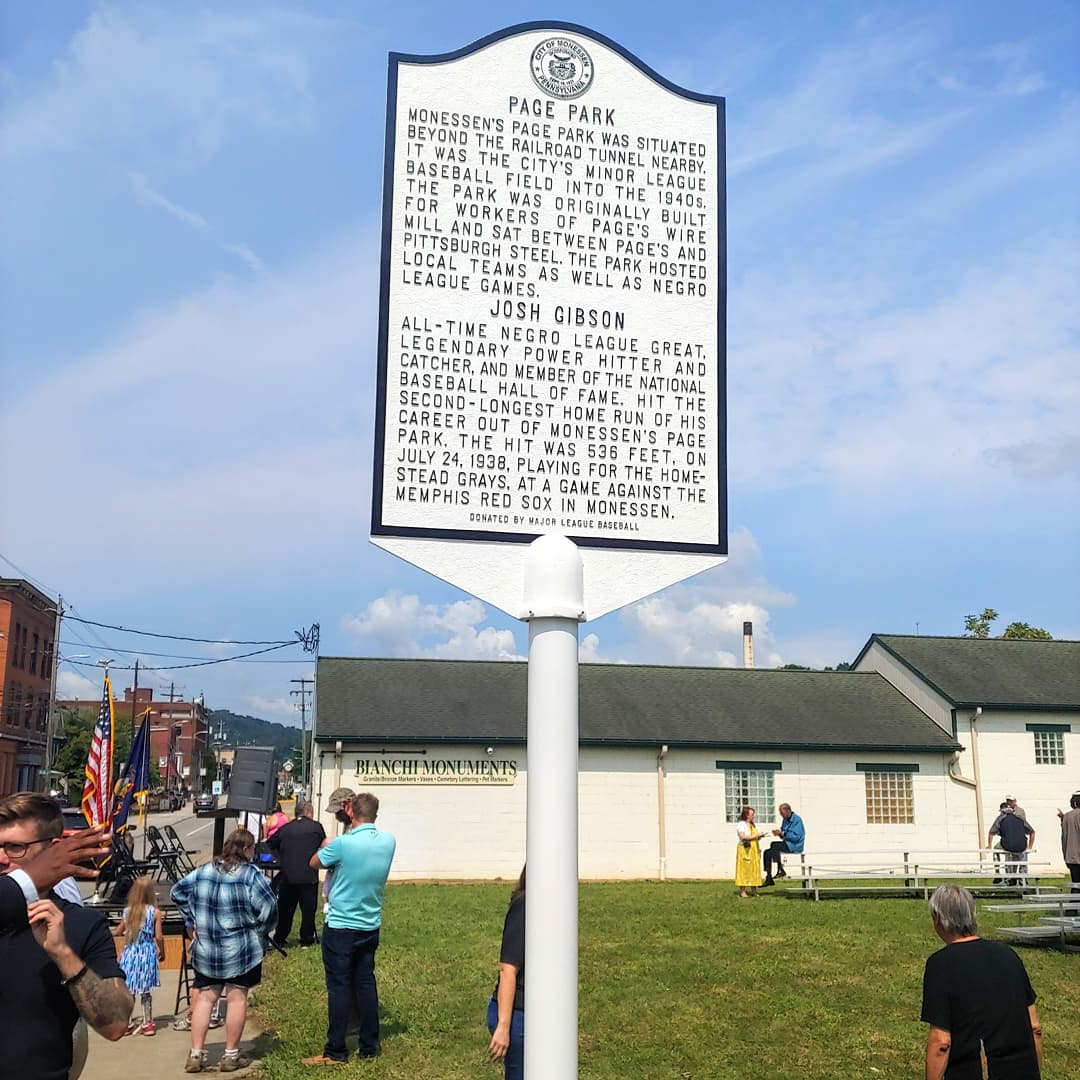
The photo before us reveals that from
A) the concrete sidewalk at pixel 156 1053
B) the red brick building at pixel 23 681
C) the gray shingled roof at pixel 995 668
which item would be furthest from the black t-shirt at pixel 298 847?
the red brick building at pixel 23 681

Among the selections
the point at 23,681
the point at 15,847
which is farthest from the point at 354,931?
the point at 23,681

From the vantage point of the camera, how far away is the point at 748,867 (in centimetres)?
1991

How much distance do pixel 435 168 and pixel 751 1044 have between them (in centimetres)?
742

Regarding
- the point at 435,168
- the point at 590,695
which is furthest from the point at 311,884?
the point at 590,695

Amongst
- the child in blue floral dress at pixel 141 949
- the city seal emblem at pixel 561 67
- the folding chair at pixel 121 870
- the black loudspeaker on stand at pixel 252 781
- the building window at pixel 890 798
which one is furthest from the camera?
the building window at pixel 890 798

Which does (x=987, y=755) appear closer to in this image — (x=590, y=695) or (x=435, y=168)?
(x=590, y=695)

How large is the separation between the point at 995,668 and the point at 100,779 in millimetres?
23091

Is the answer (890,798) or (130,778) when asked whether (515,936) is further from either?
(890,798)

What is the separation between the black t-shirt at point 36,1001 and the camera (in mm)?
3488

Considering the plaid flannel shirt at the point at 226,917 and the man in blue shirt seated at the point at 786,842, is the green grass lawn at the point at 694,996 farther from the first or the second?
the man in blue shirt seated at the point at 786,842

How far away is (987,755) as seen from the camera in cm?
2777

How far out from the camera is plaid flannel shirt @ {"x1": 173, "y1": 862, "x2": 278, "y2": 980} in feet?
27.0

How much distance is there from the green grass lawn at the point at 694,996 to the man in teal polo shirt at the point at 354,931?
28 cm

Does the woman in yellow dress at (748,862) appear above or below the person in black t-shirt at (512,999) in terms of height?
below
